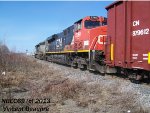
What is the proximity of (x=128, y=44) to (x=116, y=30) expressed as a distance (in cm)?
166

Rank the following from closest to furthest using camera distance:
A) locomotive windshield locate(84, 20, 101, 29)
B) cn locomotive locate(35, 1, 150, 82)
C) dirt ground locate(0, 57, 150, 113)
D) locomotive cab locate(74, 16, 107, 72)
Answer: dirt ground locate(0, 57, 150, 113) < cn locomotive locate(35, 1, 150, 82) < locomotive cab locate(74, 16, 107, 72) < locomotive windshield locate(84, 20, 101, 29)

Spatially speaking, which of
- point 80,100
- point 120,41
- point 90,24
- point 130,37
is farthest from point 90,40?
point 80,100

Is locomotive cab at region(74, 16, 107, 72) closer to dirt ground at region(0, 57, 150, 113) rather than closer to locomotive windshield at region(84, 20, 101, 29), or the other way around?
locomotive windshield at region(84, 20, 101, 29)

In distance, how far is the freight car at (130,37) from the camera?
37.3 ft

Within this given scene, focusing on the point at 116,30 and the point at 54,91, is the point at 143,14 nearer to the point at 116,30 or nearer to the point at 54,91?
the point at 116,30

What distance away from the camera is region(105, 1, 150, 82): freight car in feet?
37.3

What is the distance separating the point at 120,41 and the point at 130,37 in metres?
1.13

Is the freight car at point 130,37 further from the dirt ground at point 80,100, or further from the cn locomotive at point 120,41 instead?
the dirt ground at point 80,100

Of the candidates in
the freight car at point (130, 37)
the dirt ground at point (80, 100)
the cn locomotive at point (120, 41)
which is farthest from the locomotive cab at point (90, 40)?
the dirt ground at point (80, 100)

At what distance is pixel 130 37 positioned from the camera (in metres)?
12.5

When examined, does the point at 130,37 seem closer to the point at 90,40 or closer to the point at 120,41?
the point at 120,41

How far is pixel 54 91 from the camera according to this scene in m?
10.5

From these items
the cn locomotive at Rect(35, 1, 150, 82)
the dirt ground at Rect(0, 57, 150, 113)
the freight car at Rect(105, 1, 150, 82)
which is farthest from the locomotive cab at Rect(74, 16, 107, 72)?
the dirt ground at Rect(0, 57, 150, 113)

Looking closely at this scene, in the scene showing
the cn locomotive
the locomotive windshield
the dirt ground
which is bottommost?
the dirt ground
